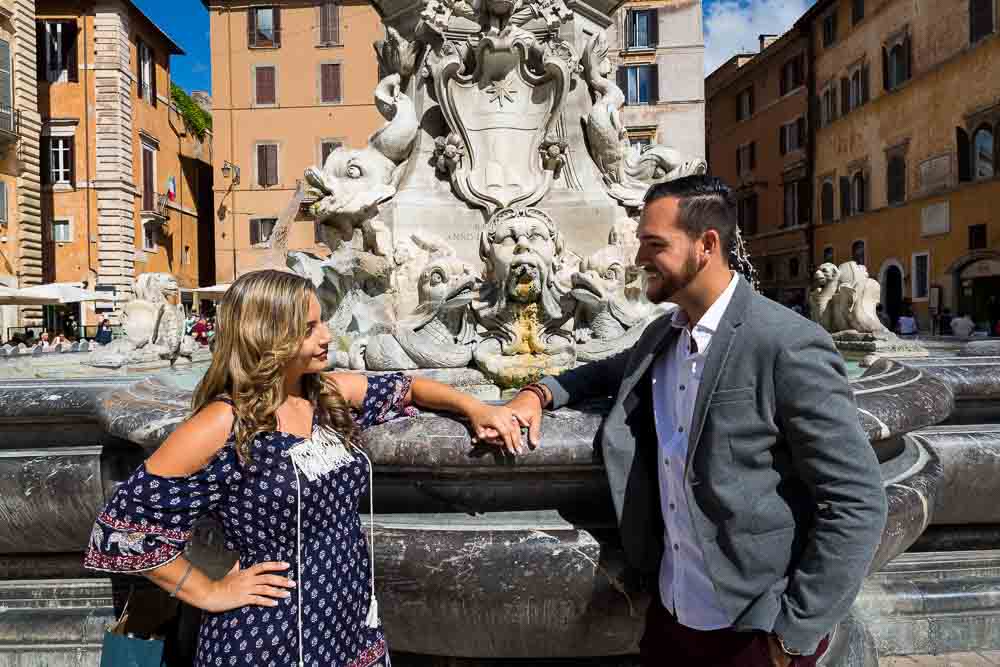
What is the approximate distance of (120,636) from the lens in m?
1.67

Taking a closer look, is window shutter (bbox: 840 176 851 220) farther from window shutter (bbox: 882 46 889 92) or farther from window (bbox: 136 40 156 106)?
window (bbox: 136 40 156 106)

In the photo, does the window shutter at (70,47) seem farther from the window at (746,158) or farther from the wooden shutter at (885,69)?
the window at (746,158)

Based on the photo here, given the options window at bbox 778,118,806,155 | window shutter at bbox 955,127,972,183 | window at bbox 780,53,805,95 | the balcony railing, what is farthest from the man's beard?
window at bbox 780,53,805,95

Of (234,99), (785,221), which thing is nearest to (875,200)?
(785,221)

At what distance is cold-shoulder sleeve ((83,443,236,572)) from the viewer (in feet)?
A: 4.93

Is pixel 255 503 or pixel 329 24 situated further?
pixel 329 24

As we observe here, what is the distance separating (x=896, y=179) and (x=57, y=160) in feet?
85.6

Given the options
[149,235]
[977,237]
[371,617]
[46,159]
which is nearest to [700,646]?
[371,617]

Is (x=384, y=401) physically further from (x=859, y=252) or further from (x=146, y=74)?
(x=146, y=74)

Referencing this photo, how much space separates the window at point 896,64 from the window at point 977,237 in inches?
228

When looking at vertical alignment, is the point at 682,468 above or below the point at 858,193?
below

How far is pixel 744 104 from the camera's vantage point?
35.8m

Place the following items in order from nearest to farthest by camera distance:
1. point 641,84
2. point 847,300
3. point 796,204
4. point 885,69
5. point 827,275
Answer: point 847,300 < point 827,275 < point 885,69 < point 641,84 < point 796,204

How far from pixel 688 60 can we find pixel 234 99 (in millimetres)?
15717
